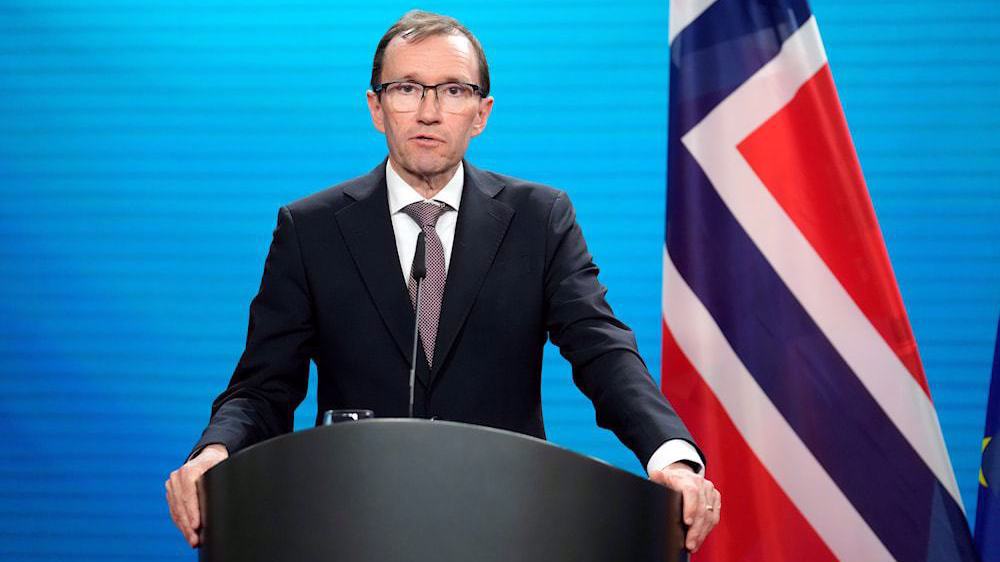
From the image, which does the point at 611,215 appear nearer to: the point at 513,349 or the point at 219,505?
the point at 513,349

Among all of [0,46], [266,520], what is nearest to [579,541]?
[266,520]

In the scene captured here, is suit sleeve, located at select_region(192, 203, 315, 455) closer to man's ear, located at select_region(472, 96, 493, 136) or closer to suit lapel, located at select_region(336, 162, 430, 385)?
suit lapel, located at select_region(336, 162, 430, 385)

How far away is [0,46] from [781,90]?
7.43 ft

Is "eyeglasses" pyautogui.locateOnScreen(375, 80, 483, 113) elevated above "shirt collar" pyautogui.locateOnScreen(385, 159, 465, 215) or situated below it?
above

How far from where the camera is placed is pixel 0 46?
11.1 feet

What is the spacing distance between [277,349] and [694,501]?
0.76 m

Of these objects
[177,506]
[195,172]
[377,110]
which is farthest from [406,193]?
[195,172]

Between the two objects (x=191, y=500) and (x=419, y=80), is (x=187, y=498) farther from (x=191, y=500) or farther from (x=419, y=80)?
(x=419, y=80)

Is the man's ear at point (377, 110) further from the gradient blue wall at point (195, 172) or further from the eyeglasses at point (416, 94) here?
the gradient blue wall at point (195, 172)

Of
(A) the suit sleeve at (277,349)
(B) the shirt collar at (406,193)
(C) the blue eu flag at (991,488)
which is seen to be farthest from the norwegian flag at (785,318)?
(A) the suit sleeve at (277,349)

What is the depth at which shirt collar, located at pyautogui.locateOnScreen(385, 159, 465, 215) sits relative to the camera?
76.7 inches

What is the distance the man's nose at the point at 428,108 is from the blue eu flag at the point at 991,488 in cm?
105

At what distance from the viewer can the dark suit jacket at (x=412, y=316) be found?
183 cm

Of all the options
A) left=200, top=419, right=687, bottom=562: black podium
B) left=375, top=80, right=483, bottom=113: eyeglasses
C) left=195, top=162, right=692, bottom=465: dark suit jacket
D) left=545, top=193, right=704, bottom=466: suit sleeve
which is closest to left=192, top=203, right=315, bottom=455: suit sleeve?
left=195, top=162, right=692, bottom=465: dark suit jacket
